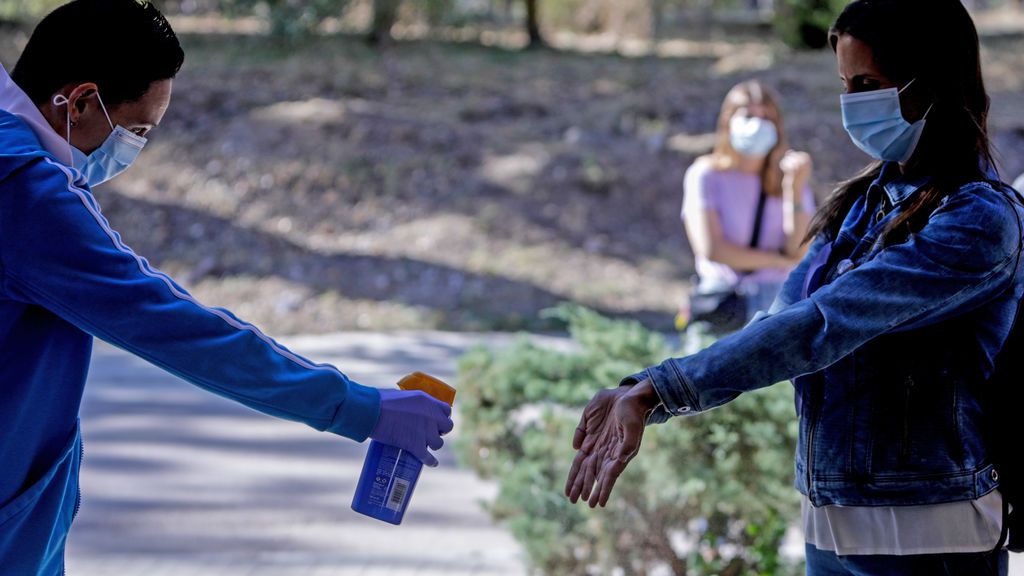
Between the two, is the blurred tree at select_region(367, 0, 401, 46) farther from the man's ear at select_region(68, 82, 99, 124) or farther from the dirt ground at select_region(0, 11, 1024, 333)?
the man's ear at select_region(68, 82, 99, 124)

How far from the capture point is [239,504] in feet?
18.9

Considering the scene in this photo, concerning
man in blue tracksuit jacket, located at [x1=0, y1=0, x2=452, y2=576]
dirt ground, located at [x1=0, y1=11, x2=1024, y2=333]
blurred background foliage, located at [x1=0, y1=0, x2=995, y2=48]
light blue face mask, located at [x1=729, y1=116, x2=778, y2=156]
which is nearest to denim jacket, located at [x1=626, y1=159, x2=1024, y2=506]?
man in blue tracksuit jacket, located at [x1=0, y1=0, x2=452, y2=576]

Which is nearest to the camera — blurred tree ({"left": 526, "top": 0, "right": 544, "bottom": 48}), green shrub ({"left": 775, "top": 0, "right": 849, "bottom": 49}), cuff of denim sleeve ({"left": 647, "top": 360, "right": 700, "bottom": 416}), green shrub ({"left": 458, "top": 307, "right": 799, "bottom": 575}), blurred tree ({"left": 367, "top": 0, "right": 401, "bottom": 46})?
cuff of denim sleeve ({"left": 647, "top": 360, "right": 700, "bottom": 416})

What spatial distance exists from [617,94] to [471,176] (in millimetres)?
3535

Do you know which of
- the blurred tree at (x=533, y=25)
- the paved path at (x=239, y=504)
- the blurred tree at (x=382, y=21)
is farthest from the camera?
the blurred tree at (x=533, y=25)

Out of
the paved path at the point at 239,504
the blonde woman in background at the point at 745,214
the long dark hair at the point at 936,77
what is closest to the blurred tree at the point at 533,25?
the paved path at the point at 239,504

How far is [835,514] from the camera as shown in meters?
2.33

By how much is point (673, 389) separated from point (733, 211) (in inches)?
125

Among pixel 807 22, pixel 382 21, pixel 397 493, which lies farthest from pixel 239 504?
pixel 807 22

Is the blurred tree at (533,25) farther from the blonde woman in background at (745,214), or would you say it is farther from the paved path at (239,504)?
the blonde woman in background at (745,214)

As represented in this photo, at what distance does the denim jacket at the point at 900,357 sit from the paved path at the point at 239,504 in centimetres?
268

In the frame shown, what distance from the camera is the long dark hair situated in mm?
2242

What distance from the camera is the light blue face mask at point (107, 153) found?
2.26m

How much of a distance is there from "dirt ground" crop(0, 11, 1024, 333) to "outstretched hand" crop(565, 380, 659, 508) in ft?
22.2
